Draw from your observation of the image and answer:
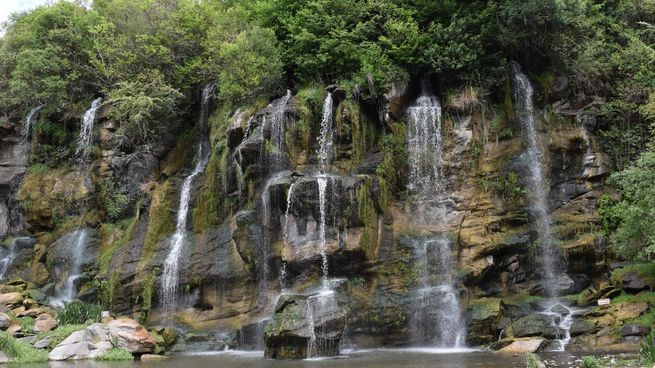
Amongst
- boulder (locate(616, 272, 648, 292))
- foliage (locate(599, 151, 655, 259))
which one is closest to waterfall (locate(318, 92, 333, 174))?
foliage (locate(599, 151, 655, 259))

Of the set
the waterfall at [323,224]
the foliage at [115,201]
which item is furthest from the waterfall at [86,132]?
the waterfall at [323,224]

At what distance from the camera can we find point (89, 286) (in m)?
26.3

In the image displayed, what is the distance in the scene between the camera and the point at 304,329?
62.7ft

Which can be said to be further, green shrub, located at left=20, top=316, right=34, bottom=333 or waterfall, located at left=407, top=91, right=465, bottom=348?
green shrub, located at left=20, top=316, right=34, bottom=333

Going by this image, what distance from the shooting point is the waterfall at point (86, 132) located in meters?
31.7

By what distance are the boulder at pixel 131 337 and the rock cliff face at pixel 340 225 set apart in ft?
8.98

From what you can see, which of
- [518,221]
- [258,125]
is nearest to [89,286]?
[258,125]

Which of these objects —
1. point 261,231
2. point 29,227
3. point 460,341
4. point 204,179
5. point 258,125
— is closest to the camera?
point 460,341

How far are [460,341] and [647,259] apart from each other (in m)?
7.35

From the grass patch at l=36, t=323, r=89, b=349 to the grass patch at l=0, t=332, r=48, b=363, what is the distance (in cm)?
103

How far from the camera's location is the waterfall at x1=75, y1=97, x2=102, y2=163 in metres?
31.7

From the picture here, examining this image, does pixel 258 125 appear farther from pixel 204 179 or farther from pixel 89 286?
pixel 89 286

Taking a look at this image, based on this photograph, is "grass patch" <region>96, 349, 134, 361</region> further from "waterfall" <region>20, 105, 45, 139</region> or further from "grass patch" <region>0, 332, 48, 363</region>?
"waterfall" <region>20, 105, 45, 139</region>

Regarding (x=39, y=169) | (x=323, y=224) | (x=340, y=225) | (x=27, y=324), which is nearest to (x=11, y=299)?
(x=27, y=324)
